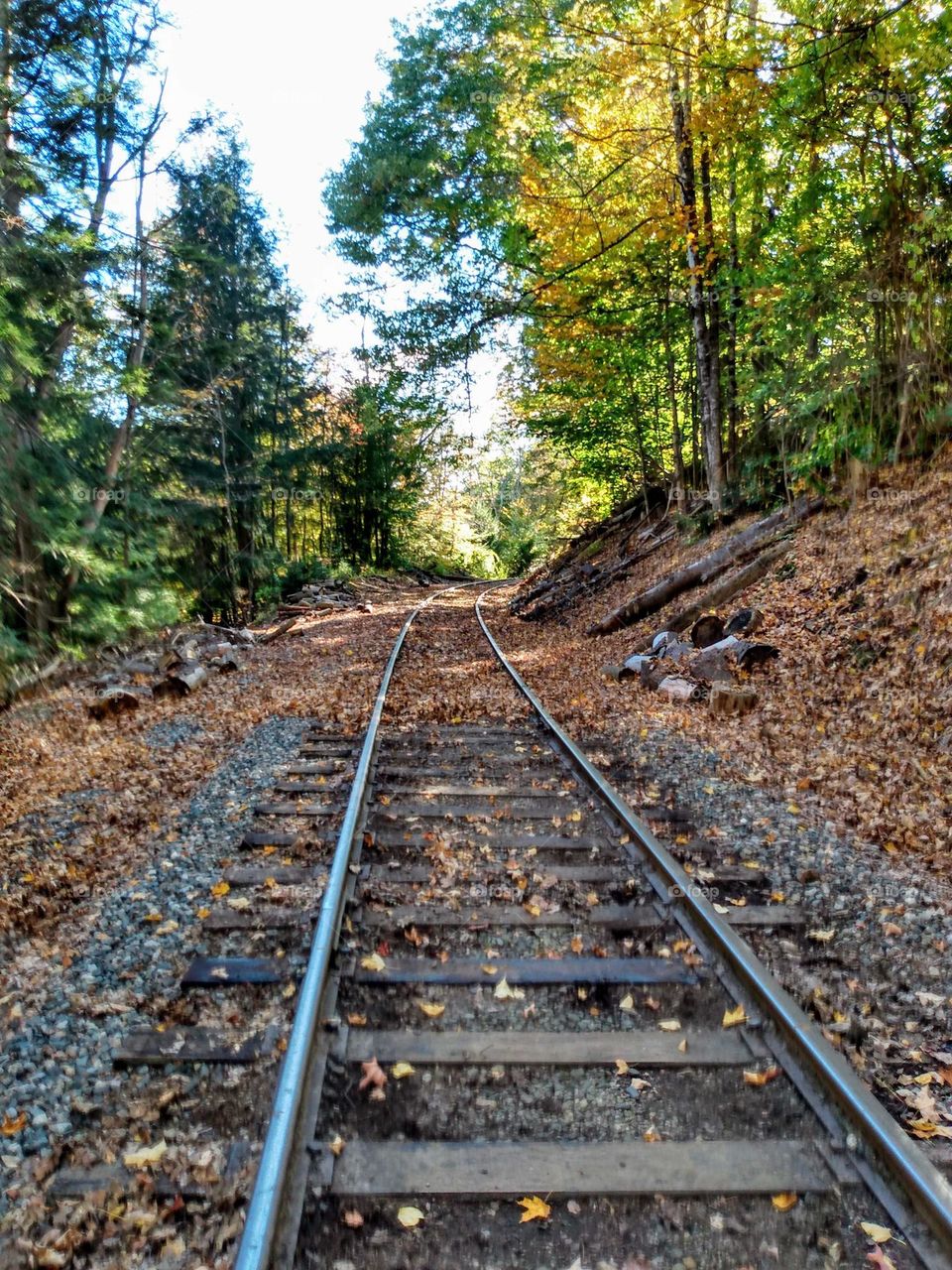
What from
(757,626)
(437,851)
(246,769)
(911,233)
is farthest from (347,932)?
(911,233)

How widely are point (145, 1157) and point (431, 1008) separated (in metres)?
1.19

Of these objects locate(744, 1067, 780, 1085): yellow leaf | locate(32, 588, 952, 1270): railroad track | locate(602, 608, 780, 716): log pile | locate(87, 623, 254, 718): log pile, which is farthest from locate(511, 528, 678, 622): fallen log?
locate(744, 1067, 780, 1085): yellow leaf

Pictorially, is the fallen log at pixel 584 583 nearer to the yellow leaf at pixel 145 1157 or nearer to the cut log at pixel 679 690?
the cut log at pixel 679 690

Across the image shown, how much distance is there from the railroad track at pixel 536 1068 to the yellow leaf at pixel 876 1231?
0.06ft

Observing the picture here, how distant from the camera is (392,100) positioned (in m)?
19.9

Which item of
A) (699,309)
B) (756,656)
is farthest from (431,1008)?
(699,309)

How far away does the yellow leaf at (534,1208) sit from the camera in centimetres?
234

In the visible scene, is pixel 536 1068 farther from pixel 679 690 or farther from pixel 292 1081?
pixel 679 690

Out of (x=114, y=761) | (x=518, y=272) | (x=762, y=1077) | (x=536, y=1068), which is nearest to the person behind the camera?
(x=762, y=1077)

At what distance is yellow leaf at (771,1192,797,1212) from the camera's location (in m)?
2.35

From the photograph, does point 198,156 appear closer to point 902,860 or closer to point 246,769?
point 246,769

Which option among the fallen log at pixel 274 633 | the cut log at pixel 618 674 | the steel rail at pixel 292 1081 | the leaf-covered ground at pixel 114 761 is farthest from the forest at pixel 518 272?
the steel rail at pixel 292 1081

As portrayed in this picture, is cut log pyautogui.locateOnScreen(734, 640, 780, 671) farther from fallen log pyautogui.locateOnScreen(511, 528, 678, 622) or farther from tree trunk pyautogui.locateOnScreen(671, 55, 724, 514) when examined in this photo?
fallen log pyautogui.locateOnScreen(511, 528, 678, 622)

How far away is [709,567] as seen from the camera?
12.9 m
